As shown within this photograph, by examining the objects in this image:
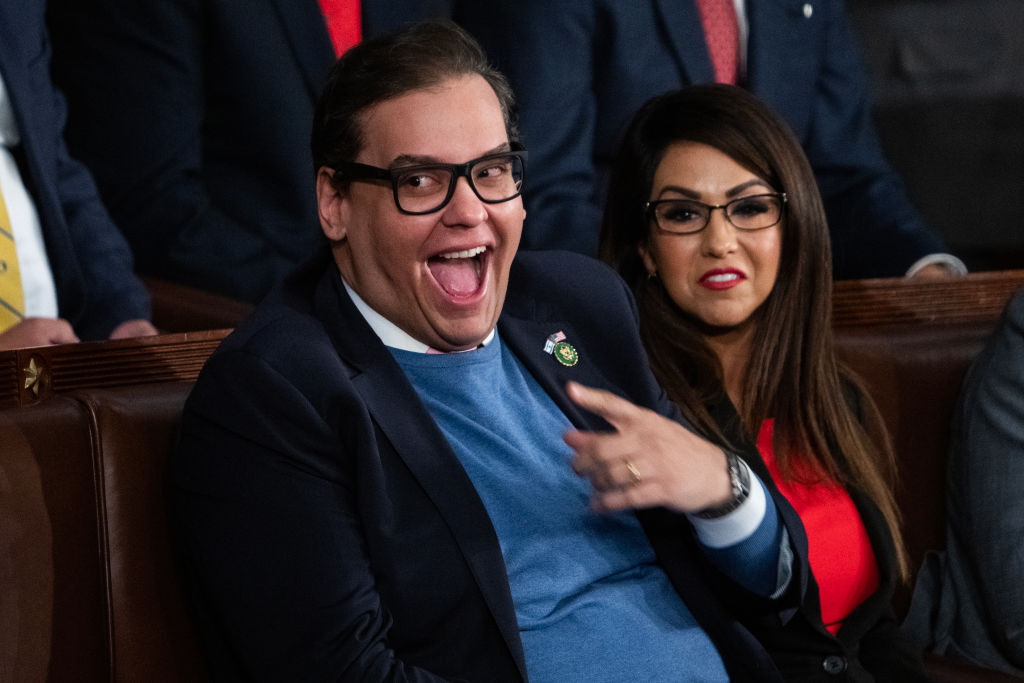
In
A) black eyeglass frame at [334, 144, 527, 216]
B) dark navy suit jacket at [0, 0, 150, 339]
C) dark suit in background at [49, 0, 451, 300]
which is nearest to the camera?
black eyeglass frame at [334, 144, 527, 216]

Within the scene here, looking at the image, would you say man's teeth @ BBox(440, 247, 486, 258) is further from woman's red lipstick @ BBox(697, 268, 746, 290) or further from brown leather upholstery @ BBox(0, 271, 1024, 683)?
woman's red lipstick @ BBox(697, 268, 746, 290)

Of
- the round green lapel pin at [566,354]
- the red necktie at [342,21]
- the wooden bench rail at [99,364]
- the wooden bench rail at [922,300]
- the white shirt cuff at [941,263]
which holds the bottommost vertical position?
the white shirt cuff at [941,263]

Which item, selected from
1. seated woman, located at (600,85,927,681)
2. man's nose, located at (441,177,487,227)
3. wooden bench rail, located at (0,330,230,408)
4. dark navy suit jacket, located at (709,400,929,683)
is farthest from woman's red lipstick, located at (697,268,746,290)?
wooden bench rail, located at (0,330,230,408)

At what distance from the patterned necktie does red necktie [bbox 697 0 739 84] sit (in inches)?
57.1

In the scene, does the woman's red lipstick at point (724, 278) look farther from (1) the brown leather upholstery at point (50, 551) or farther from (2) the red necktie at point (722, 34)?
(2) the red necktie at point (722, 34)

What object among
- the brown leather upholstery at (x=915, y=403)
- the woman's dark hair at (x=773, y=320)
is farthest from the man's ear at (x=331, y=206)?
the brown leather upholstery at (x=915, y=403)

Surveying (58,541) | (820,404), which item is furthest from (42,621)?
(820,404)

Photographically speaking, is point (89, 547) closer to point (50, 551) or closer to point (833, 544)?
point (50, 551)

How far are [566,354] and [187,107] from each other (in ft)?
3.45

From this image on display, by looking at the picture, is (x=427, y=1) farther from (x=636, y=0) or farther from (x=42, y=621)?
(x=42, y=621)

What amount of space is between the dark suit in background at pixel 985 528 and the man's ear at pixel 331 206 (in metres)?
0.91

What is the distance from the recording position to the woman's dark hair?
62.1 inches

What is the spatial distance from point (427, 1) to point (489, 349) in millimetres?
1187

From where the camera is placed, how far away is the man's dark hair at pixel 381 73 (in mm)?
1177
